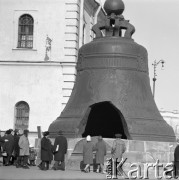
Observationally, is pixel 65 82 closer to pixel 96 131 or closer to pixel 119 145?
pixel 96 131

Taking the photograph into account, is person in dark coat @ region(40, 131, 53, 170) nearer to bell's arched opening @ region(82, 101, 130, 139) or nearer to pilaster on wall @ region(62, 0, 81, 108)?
bell's arched opening @ region(82, 101, 130, 139)

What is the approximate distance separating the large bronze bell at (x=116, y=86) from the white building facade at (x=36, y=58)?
15.0 meters

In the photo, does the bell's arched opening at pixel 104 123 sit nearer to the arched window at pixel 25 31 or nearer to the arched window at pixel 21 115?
the arched window at pixel 21 115

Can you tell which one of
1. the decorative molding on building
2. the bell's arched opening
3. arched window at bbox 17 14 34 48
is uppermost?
arched window at bbox 17 14 34 48

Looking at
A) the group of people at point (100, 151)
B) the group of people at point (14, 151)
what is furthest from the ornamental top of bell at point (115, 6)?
the group of people at point (14, 151)

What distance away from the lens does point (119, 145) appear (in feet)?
52.9

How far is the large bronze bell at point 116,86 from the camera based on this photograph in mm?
16828

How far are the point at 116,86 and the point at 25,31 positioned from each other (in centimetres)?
1761

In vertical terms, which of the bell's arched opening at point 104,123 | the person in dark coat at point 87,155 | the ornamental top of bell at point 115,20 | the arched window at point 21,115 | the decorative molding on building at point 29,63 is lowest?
the person in dark coat at point 87,155

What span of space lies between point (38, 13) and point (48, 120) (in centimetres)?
571

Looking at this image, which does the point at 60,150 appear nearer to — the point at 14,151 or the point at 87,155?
the point at 87,155

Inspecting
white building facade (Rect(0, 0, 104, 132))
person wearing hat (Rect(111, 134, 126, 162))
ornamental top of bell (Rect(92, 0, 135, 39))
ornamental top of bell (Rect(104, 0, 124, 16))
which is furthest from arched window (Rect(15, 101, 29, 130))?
person wearing hat (Rect(111, 134, 126, 162))

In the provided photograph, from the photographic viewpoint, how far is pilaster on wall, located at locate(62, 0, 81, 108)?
3294 centimetres

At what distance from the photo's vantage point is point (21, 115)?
3319 cm
